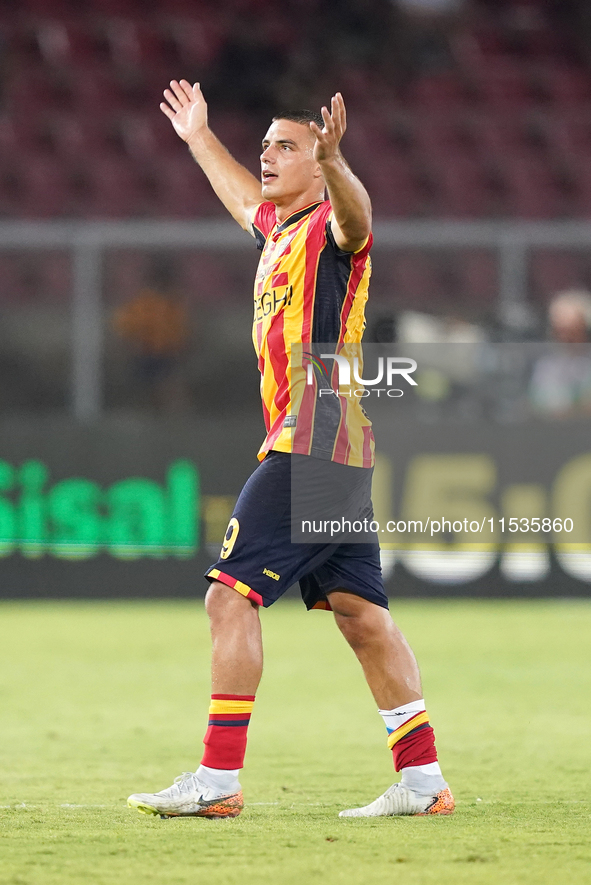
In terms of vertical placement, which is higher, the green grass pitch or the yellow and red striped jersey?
the yellow and red striped jersey

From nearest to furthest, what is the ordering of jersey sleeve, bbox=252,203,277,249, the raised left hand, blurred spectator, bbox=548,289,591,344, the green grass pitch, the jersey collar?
the green grass pitch → the raised left hand → the jersey collar → jersey sleeve, bbox=252,203,277,249 → blurred spectator, bbox=548,289,591,344

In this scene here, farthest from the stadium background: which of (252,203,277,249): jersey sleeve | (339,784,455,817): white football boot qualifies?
(339,784,455,817): white football boot

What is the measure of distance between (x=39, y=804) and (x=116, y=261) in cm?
865

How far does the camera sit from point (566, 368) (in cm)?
922

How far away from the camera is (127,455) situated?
31.3 feet

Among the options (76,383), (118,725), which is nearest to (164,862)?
(118,725)

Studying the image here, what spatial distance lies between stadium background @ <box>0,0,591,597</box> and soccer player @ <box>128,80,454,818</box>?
5.24 meters

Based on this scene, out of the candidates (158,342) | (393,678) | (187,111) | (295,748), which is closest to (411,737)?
(393,678)

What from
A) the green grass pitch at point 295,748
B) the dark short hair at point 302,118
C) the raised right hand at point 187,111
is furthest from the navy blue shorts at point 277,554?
the raised right hand at point 187,111

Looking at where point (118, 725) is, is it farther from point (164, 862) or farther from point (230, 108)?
point (230, 108)

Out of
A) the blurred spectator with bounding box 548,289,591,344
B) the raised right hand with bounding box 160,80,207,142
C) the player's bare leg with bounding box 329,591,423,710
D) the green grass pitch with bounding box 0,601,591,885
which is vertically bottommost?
the green grass pitch with bounding box 0,601,591,885

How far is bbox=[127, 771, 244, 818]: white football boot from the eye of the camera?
145 inches

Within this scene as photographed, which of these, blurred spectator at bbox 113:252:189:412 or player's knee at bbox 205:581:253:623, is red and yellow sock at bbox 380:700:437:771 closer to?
player's knee at bbox 205:581:253:623

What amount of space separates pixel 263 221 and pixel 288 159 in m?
0.30
